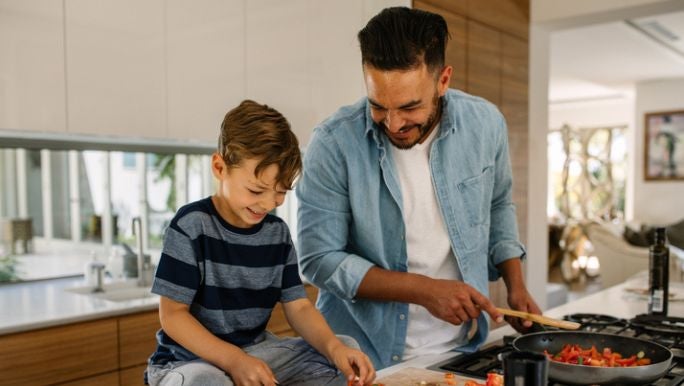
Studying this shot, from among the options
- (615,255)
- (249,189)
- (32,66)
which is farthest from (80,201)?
(615,255)

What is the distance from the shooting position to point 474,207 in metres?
1.65

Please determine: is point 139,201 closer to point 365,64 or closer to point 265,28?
point 265,28

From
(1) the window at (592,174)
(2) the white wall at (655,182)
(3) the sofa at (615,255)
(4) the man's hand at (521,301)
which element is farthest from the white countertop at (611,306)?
(1) the window at (592,174)

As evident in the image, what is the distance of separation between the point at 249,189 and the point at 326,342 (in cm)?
35

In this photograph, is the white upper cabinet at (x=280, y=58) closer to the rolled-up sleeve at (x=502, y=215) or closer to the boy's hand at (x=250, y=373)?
the rolled-up sleeve at (x=502, y=215)

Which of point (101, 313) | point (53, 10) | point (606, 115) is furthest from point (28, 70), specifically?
point (606, 115)

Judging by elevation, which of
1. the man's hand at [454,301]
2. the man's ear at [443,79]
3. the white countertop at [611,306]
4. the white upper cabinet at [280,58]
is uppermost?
the white upper cabinet at [280,58]

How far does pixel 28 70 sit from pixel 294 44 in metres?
1.36

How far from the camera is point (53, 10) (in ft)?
8.08

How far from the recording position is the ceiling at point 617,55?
5996 mm

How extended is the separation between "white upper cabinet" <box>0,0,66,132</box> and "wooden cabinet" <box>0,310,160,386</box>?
0.77 m

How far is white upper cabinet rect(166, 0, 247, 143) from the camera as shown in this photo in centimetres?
286

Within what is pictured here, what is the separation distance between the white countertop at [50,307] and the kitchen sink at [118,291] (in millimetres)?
97

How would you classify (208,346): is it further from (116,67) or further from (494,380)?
(116,67)
